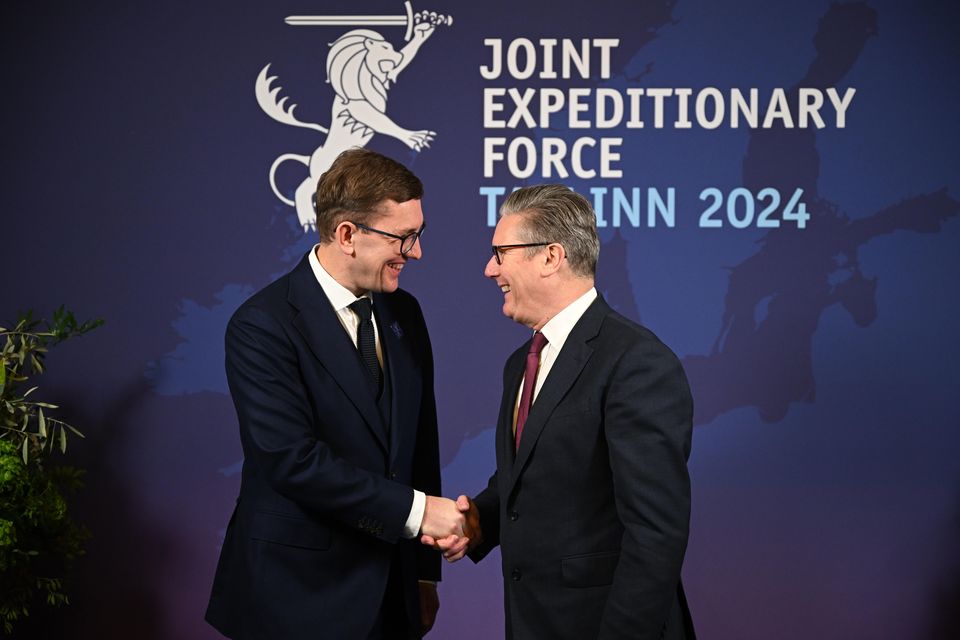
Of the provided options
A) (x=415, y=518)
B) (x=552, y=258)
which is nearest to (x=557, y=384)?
(x=552, y=258)

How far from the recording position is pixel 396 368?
2443 millimetres

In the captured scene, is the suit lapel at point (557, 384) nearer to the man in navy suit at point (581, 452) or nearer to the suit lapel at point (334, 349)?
the man in navy suit at point (581, 452)

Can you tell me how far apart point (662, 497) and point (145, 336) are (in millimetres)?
2878

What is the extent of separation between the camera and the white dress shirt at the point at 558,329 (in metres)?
2.15

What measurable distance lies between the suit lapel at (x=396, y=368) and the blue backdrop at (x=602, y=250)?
151 centimetres

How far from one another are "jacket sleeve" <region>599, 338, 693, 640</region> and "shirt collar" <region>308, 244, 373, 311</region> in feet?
2.62

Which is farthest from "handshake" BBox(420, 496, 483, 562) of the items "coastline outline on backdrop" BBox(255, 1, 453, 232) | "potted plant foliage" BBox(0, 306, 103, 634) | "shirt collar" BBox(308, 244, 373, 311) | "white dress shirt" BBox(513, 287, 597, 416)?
"coastline outline on backdrop" BBox(255, 1, 453, 232)

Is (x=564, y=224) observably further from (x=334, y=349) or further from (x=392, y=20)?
(x=392, y=20)

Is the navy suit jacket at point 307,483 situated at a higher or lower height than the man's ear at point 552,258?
lower

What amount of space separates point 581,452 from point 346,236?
0.84 meters

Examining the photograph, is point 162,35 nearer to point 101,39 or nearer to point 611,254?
point 101,39

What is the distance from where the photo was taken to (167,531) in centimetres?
413

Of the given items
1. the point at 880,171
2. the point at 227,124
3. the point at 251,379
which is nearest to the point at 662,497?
the point at 251,379

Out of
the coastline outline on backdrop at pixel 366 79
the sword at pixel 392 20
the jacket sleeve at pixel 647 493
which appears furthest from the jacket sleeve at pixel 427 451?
the sword at pixel 392 20
